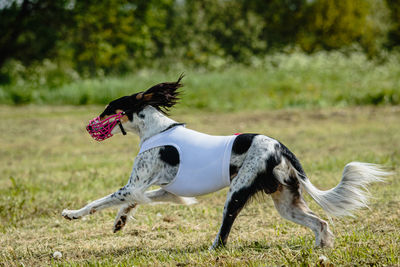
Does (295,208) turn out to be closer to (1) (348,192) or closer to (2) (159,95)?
(1) (348,192)

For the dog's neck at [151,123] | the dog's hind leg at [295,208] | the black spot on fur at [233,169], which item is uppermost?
the dog's neck at [151,123]

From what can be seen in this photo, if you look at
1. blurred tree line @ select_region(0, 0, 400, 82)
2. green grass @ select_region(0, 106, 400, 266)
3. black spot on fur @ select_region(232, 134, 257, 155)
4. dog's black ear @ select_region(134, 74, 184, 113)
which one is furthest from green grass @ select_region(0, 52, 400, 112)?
black spot on fur @ select_region(232, 134, 257, 155)

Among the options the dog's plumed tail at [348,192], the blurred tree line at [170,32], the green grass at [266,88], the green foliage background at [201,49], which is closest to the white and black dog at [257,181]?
the dog's plumed tail at [348,192]

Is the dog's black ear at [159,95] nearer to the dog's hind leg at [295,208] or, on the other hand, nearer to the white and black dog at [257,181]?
the white and black dog at [257,181]

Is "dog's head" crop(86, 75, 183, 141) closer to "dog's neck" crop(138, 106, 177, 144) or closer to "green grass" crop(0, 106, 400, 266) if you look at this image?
"dog's neck" crop(138, 106, 177, 144)

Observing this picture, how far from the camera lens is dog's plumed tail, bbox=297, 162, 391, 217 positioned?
14.2ft

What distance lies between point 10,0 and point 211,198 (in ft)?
82.5

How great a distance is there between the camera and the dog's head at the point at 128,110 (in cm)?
481

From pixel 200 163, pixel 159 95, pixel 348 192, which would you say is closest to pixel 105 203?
pixel 200 163

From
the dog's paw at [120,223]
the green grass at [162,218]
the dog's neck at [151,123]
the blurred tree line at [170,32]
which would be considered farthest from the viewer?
the blurred tree line at [170,32]

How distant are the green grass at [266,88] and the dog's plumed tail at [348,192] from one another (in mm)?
12902

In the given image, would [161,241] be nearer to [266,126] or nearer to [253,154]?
[253,154]

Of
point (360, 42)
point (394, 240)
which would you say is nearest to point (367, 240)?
point (394, 240)

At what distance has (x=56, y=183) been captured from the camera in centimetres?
763
